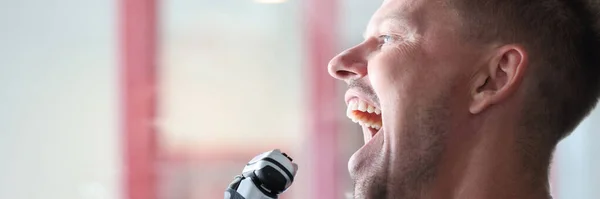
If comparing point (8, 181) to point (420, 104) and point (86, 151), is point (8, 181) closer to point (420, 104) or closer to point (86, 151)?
point (86, 151)

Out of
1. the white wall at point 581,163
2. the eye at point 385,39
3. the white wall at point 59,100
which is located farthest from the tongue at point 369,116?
the white wall at point 581,163

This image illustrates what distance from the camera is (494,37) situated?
3.29 ft

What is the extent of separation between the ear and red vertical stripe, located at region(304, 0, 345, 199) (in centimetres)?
74

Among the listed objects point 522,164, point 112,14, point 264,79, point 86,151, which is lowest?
point 522,164

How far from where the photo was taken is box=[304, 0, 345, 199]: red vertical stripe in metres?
1.75

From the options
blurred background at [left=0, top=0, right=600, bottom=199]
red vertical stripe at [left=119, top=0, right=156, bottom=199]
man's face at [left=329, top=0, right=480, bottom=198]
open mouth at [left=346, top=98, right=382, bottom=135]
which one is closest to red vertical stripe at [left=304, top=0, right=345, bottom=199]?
blurred background at [left=0, top=0, right=600, bottom=199]

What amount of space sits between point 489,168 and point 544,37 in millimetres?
204

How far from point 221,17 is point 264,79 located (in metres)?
0.19

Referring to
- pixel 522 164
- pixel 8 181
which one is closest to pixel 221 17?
pixel 8 181

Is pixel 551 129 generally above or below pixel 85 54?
below

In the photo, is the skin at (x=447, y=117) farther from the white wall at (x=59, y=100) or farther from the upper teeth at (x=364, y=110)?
the white wall at (x=59, y=100)

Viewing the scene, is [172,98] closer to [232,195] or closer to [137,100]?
[137,100]

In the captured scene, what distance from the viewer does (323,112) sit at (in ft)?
5.75

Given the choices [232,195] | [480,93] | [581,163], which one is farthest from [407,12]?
[581,163]
